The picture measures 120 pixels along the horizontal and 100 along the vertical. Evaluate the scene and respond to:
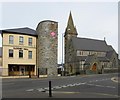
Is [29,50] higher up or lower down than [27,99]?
higher up

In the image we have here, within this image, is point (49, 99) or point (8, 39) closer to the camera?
point (49, 99)

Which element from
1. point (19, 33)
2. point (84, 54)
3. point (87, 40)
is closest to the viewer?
point (19, 33)

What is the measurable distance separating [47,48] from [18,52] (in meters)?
5.83

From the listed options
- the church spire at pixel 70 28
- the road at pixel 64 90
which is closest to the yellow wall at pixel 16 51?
the road at pixel 64 90

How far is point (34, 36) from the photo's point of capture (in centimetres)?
4522

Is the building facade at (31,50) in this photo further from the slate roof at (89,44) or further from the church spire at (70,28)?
the church spire at (70,28)

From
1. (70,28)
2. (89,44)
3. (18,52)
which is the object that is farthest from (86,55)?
(18,52)

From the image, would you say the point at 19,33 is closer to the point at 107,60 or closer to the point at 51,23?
the point at 51,23

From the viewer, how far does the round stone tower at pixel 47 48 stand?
144 feet

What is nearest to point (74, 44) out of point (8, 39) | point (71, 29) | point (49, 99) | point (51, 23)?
point (71, 29)

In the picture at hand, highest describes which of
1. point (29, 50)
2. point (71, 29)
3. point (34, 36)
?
point (71, 29)

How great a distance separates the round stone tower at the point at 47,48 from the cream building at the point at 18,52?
1.36m

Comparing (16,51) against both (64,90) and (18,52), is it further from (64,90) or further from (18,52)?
(64,90)

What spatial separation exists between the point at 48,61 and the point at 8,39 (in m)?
8.92
